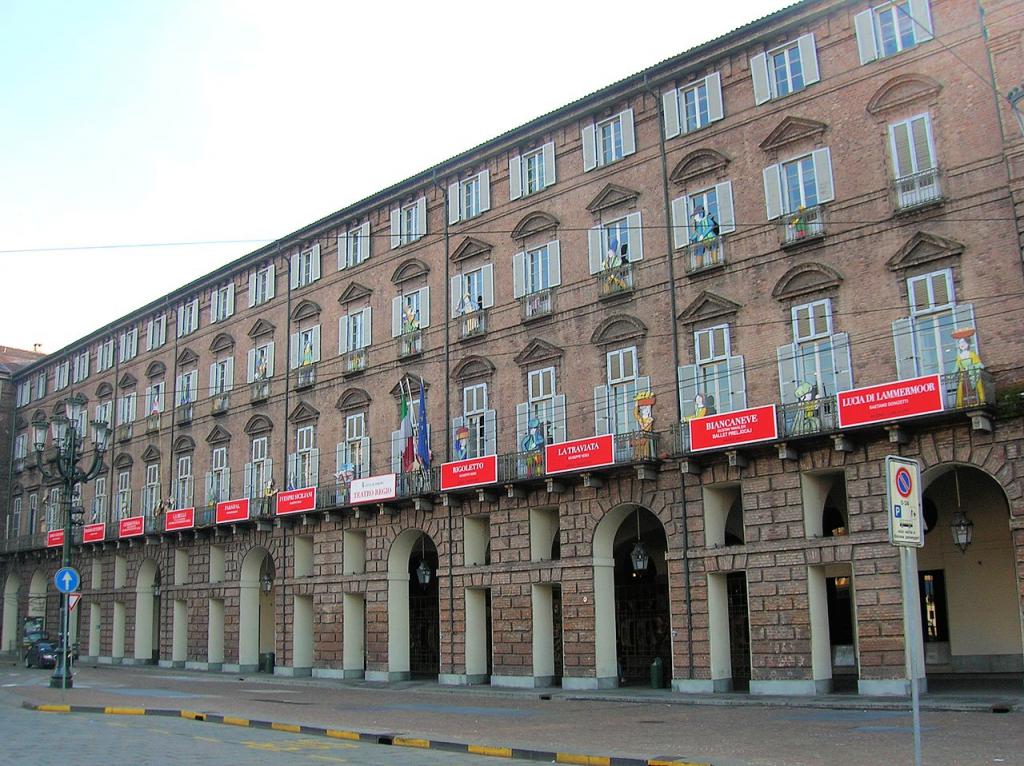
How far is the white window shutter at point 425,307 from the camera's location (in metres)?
37.0

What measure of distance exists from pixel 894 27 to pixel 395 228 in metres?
18.7

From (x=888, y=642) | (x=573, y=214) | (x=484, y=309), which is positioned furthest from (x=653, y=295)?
(x=888, y=642)

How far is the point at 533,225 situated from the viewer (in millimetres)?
33844

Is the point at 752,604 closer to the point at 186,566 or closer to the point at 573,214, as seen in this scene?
the point at 573,214

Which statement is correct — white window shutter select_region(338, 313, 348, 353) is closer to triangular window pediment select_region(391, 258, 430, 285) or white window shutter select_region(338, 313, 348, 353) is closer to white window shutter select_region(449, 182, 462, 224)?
triangular window pediment select_region(391, 258, 430, 285)

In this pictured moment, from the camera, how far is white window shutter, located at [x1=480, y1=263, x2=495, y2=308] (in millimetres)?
34812

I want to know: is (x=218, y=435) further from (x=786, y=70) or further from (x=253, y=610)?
(x=786, y=70)

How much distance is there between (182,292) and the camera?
5016cm

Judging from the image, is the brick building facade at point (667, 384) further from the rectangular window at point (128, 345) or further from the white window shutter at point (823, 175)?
the rectangular window at point (128, 345)

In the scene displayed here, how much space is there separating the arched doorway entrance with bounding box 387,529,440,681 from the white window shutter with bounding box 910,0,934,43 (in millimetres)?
20867

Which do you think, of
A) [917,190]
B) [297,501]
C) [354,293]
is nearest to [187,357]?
[354,293]

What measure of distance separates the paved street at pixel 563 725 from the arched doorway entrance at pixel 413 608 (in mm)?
3624

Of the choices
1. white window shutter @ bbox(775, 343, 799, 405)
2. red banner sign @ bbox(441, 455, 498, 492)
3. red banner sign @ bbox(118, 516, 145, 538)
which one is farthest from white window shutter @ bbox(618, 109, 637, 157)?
red banner sign @ bbox(118, 516, 145, 538)

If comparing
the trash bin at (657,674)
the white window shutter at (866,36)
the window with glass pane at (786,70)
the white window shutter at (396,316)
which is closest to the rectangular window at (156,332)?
the white window shutter at (396,316)
